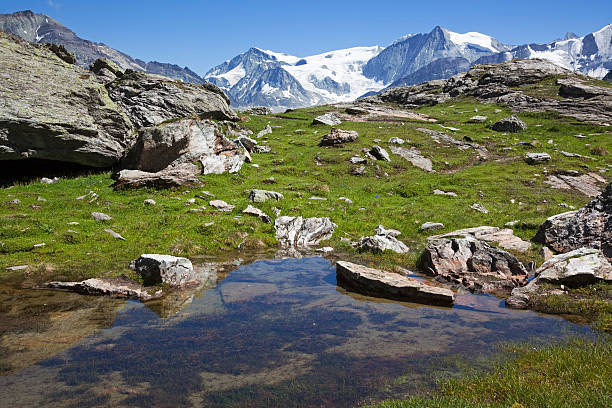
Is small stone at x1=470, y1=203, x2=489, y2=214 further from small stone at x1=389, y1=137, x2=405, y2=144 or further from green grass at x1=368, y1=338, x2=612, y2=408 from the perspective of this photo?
small stone at x1=389, y1=137, x2=405, y2=144

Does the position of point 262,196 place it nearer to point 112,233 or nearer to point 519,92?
point 112,233

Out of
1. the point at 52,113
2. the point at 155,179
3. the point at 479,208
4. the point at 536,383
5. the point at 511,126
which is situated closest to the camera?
the point at 536,383

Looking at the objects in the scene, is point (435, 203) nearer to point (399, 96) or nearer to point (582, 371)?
point (582, 371)

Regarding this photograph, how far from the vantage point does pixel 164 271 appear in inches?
640

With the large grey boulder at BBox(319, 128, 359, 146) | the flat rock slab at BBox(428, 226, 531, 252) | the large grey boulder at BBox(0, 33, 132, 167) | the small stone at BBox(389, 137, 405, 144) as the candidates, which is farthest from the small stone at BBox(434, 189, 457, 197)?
the large grey boulder at BBox(0, 33, 132, 167)

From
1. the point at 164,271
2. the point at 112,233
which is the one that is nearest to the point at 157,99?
the point at 112,233

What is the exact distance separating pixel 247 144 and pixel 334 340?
42651 millimetres

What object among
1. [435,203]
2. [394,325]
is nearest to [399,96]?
[435,203]

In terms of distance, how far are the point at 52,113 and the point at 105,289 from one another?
85.6 ft

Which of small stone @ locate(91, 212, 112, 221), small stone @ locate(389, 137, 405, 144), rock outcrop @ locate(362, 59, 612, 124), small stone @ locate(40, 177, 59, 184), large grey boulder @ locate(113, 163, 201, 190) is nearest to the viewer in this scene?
small stone @ locate(91, 212, 112, 221)

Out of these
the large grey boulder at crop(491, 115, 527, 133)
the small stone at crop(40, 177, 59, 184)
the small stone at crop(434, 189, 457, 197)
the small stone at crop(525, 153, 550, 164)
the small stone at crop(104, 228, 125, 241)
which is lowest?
the small stone at crop(104, 228, 125, 241)

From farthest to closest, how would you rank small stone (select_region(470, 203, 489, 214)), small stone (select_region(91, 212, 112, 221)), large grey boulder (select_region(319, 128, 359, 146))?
large grey boulder (select_region(319, 128, 359, 146)) → small stone (select_region(470, 203, 489, 214)) → small stone (select_region(91, 212, 112, 221))

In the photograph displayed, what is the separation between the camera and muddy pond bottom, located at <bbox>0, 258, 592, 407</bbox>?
871 cm

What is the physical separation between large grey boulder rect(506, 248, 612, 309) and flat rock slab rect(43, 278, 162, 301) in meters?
15.7
